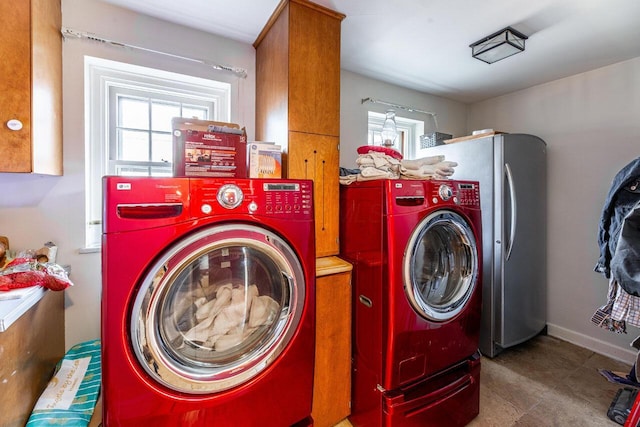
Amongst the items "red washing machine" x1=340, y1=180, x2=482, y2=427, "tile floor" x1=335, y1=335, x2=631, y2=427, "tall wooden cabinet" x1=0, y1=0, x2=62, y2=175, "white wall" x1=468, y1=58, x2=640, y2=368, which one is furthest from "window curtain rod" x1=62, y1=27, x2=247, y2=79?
"white wall" x1=468, y1=58, x2=640, y2=368

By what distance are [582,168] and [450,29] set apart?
1805 mm

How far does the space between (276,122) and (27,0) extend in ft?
3.73

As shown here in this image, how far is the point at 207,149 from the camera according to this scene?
1246 millimetres

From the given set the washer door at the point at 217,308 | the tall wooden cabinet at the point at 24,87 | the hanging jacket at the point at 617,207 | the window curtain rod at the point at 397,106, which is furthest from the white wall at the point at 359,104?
the tall wooden cabinet at the point at 24,87

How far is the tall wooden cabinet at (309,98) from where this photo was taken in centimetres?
155

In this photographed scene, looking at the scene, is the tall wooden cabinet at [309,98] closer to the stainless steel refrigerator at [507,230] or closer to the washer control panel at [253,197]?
the washer control panel at [253,197]

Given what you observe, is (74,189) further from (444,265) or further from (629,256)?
(629,256)

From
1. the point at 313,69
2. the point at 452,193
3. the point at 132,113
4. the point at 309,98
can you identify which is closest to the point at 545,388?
the point at 452,193

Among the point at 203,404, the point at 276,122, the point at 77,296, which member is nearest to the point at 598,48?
the point at 276,122

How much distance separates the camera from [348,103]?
8.13 ft

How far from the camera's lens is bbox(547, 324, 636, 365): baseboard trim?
2197 millimetres

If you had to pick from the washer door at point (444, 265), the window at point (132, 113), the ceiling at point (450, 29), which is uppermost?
the ceiling at point (450, 29)

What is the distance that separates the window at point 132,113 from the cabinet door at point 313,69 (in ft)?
2.13

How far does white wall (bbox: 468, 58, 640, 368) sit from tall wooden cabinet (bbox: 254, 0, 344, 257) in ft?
7.58
